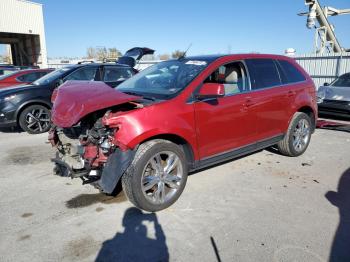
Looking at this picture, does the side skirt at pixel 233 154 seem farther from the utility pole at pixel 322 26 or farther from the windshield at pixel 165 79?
the utility pole at pixel 322 26

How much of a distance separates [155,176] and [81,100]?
1.19m

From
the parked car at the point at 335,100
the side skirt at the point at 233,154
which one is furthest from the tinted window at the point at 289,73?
the parked car at the point at 335,100

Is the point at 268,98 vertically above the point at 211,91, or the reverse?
the point at 211,91

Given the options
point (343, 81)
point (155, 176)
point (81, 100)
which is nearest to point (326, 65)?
point (343, 81)

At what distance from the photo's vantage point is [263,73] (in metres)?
4.82

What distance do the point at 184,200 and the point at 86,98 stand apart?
1709mm

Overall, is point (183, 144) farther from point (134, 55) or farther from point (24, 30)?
point (24, 30)

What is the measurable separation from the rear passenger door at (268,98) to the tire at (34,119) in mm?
5325

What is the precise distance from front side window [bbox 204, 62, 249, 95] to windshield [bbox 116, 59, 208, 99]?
335 mm

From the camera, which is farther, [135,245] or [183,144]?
[183,144]

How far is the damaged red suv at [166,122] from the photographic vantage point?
3318 mm

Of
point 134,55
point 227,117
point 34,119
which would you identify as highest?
point 134,55

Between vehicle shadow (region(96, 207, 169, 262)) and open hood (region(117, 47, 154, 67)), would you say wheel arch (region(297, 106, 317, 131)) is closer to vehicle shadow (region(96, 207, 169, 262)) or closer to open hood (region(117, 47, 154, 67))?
vehicle shadow (region(96, 207, 169, 262))

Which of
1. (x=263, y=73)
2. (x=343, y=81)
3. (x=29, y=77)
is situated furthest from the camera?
(x=29, y=77)
